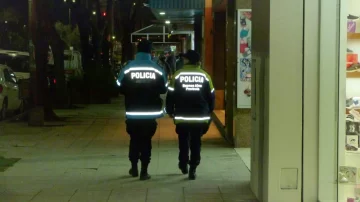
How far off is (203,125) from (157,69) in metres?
1.07

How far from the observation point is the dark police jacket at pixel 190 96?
369 inches

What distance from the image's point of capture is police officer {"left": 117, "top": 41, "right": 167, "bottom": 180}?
9344 mm

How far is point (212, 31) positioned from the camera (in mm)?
18844

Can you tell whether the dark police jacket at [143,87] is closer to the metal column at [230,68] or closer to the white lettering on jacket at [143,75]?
the white lettering on jacket at [143,75]

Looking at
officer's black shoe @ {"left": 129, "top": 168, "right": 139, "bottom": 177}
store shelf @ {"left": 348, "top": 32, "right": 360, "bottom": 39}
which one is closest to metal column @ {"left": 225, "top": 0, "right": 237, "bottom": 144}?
officer's black shoe @ {"left": 129, "top": 168, "right": 139, "bottom": 177}

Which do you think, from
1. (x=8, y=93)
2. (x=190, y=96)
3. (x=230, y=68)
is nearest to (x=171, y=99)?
(x=190, y=96)

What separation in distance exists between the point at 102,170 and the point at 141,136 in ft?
4.30

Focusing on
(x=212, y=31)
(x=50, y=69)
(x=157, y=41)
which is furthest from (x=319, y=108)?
(x=157, y=41)

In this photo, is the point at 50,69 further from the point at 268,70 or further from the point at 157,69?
the point at 268,70

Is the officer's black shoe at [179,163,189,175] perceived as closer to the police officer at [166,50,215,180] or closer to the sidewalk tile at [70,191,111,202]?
the police officer at [166,50,215,180]

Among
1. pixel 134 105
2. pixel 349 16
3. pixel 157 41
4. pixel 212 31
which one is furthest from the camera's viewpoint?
pixel 157 41

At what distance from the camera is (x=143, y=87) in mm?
9359

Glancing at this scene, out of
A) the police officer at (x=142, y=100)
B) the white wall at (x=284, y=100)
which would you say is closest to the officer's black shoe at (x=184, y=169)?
the police officer at (x=142, y=100)

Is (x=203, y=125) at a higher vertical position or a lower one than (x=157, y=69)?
lower
